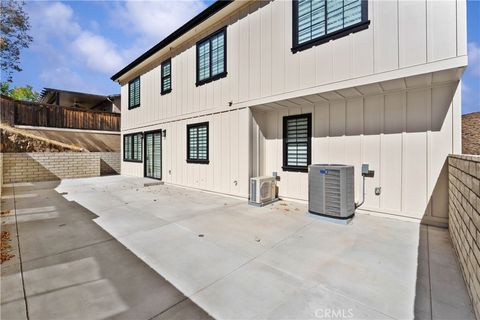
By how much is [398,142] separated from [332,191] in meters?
1.60

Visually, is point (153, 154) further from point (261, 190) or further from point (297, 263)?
point (297, 263)

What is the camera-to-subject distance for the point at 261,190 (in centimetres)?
534

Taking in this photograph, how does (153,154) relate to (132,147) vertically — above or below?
below

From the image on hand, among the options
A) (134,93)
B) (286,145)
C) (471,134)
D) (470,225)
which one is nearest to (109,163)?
(134,93)

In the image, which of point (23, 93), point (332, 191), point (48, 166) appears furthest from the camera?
point (23, 93)

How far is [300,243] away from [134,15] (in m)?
13.1

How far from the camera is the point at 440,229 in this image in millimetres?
3717

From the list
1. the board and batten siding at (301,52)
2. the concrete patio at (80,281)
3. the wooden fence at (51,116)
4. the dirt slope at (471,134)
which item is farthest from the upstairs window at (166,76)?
the wooden fence at (51,116)

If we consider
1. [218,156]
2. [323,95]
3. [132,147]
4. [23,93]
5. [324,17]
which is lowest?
[218,156]

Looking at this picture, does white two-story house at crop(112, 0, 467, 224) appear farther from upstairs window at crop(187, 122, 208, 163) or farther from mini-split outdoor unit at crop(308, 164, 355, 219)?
mini-split outdoor unit at crop(308, 164, 355, 219)

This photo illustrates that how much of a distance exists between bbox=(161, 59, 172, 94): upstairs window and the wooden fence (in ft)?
30.0

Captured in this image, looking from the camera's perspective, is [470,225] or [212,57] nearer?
[470,225]

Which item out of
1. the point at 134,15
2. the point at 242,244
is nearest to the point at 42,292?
the point at 242,244

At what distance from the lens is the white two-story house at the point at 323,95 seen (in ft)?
12.2
